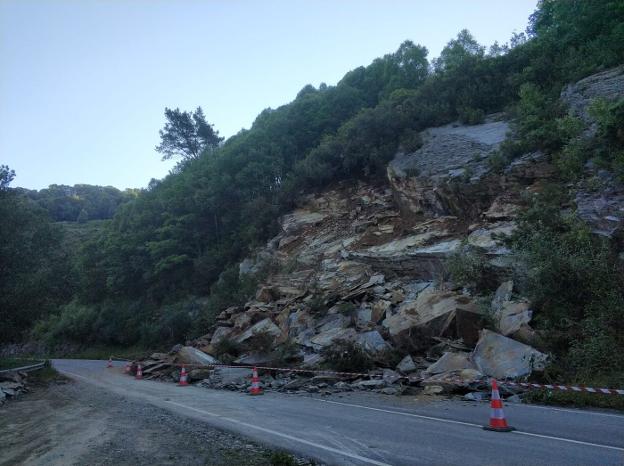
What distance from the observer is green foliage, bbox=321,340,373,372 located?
14703mm

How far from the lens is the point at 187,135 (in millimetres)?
58812

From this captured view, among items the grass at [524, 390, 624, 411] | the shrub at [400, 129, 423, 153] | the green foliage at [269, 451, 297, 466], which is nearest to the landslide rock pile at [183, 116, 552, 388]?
the shrub at [400, 129, 423, 153]

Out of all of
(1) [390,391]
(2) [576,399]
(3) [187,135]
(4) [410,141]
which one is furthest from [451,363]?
(3) [187,135]

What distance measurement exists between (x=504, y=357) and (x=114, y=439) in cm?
931

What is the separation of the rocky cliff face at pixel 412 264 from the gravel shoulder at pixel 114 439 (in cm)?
663

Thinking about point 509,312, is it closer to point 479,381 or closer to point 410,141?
point 479,381

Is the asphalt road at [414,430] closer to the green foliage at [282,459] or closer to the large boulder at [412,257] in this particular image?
the green foliage at [282,459]

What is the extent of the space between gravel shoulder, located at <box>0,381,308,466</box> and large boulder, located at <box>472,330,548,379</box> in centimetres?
724

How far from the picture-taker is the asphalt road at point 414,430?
19.8 feet

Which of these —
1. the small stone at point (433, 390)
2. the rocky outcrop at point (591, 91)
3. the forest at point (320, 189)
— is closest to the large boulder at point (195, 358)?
the forest at point (320, 189)

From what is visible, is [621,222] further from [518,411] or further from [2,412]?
[2,412]

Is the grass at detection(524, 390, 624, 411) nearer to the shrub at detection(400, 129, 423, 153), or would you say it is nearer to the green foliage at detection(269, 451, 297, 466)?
the green foliage at detection(269, 451, 297, 466)

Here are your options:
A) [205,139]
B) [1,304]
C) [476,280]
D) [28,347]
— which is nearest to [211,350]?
[1,304]

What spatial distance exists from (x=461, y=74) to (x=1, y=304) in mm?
27974
